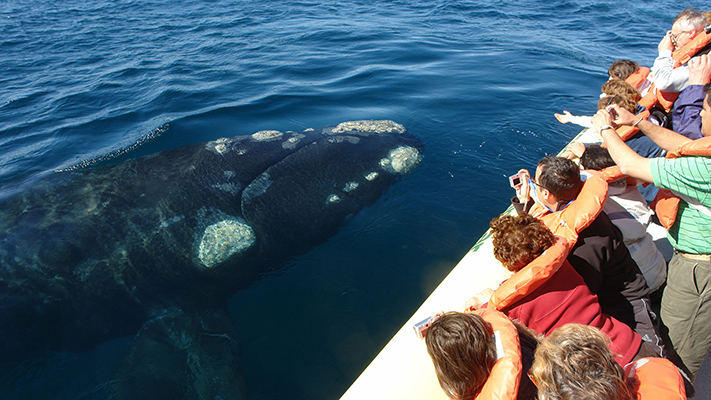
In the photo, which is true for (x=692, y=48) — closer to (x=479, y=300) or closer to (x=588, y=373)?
(x=479, y=300)

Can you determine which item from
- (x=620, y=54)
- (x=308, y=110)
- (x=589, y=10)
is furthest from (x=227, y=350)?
(x=589, y=10)

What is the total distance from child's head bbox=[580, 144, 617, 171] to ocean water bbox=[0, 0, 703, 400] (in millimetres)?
2618

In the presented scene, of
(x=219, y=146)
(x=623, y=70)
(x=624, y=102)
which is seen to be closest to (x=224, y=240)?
(x=219, y=146)

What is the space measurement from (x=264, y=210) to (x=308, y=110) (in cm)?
645

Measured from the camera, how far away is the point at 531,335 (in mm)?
2848

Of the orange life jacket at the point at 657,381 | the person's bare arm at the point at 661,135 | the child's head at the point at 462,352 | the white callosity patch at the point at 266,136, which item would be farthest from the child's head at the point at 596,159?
the white callosity patch at the point at 266,136

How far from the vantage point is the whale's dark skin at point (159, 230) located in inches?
204

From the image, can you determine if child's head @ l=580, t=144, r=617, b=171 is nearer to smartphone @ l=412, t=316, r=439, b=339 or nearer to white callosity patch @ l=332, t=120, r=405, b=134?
smartphone @ l=412, t=316, r=439, b=339

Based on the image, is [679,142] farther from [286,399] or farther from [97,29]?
[97,29]

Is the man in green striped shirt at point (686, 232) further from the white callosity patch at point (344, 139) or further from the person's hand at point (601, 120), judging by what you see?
the white callosity patch at point (344, 139)

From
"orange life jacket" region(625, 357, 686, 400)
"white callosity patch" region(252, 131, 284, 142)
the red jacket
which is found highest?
"orange life jacket" region(625, 357, 686, 400)

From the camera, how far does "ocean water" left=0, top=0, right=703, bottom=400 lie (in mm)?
5508

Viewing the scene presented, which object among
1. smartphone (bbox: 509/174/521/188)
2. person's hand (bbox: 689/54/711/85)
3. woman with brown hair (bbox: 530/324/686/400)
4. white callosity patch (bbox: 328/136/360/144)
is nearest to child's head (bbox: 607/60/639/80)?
person's hand (bbox: 689/54/711/85)

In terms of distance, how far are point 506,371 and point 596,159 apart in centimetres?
343
